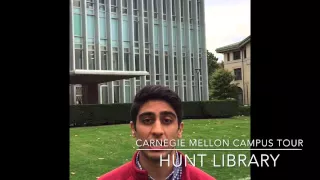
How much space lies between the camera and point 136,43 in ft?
11.4

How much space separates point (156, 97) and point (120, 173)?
606 mm

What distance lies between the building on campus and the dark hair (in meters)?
0.23

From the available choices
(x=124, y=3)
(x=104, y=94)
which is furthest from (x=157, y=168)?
(x=124, y=3)

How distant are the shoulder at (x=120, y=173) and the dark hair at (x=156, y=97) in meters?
0.33

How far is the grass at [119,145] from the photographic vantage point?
329cm

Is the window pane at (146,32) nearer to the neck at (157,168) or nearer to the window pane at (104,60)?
the window pane at (104,60)

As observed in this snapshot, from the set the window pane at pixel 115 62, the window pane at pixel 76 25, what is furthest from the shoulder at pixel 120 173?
the window pane at pixel 76 25

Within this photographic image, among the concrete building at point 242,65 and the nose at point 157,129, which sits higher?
the concrete building at point 242,65

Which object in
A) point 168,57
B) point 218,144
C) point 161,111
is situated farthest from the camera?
point 168,57

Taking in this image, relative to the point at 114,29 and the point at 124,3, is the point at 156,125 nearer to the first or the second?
the point at 114,29
